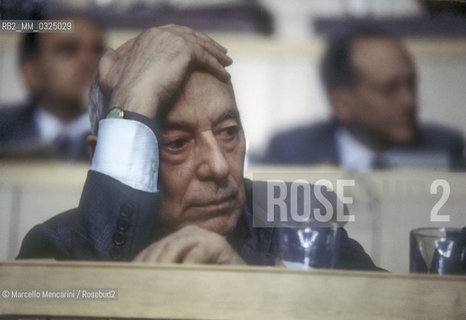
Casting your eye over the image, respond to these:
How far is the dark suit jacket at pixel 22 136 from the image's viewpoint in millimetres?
1381

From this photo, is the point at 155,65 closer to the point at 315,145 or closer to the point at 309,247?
the point at 315,145

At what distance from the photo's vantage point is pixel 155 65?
133 cm

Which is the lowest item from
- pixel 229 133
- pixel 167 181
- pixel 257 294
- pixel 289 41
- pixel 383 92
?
pixel 257 294

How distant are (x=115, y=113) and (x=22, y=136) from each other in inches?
9.9

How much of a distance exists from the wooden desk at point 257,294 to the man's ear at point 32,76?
1.43 feet

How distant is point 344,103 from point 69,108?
24.9 inches

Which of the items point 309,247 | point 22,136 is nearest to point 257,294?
point 309,247

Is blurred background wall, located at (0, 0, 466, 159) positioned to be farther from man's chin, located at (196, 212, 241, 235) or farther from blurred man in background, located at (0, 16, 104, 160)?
man's chin, located at (196, 212, 241, 235)

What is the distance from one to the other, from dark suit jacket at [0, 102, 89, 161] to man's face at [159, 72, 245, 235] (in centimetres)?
28

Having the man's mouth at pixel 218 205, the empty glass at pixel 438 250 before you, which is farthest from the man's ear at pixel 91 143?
the empty glass at pixel 438 250

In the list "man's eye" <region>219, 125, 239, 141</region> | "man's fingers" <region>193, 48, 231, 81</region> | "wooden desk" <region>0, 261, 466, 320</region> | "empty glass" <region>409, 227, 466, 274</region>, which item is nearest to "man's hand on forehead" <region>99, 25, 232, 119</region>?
"man's fingers" <region>193, 48, 231, 81</region>

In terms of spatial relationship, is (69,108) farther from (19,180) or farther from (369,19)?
(369,19)

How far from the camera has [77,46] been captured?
4.59 ft

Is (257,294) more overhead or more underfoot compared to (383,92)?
more underfoot
